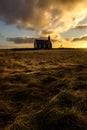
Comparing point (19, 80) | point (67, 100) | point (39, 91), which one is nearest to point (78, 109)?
point (67, 100)

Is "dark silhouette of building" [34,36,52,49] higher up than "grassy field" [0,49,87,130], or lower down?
lower down

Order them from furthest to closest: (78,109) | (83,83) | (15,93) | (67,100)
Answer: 1. (83,83)
2. (15,93)
3. (67,100)
4. (78,109)

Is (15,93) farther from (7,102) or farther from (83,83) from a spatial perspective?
(83,83)

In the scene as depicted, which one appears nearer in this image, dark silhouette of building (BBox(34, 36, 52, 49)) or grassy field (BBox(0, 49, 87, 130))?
A: grassy field (BBox(0, 49, 87, 130))

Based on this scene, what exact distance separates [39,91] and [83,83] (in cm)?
153

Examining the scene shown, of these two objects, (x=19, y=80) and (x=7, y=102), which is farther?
(x=19, y=80)

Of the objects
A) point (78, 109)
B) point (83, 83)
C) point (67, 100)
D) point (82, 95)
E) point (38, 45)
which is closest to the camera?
point (78, 109)

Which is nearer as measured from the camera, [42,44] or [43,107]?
[43,107]

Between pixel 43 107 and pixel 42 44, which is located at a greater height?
pixel 43 107

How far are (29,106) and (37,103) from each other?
1.01ft

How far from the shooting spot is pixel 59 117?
415 cm

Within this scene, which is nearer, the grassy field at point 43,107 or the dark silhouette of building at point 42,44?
the grassy field at point 43,107

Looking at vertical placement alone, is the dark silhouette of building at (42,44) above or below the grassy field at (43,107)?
below

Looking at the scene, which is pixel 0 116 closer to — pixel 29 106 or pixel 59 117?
pixel 29 106
